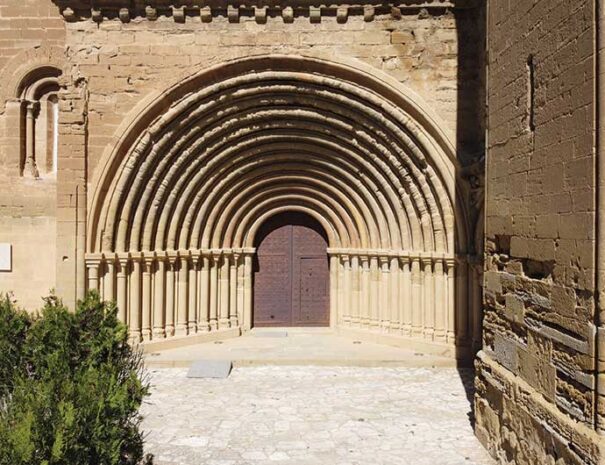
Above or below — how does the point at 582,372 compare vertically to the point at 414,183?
below

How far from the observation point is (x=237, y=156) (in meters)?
9.02

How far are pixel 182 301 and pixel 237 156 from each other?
2.73 metres

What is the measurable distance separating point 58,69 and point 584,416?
29.9 ft

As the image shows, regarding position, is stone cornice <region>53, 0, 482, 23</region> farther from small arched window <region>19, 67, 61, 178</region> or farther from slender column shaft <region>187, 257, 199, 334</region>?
slender column shaft <region>187, 257, 199, 334</region>

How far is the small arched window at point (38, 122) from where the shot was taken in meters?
8.81

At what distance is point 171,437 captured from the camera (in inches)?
207

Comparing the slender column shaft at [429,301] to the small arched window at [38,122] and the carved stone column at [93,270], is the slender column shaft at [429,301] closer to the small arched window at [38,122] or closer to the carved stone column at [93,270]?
the carved stone column at [93,270]

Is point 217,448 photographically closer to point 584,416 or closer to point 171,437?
point 171,437

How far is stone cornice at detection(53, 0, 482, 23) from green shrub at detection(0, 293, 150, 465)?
4762 millimetres

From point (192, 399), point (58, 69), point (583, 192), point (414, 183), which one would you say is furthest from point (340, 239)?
point (583, 192)

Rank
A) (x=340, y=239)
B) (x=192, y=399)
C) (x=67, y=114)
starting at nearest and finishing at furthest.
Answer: (x=192, y=399), (x=67, y=114), (x=340, y=239)

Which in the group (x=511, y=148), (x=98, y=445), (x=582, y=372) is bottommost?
(x=98, y=445)

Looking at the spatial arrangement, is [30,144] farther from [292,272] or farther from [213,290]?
[292,272]

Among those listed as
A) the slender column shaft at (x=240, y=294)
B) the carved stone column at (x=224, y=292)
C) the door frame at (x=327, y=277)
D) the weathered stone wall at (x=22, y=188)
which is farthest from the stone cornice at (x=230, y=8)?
the slender column shaft at (x=240, y=294)
